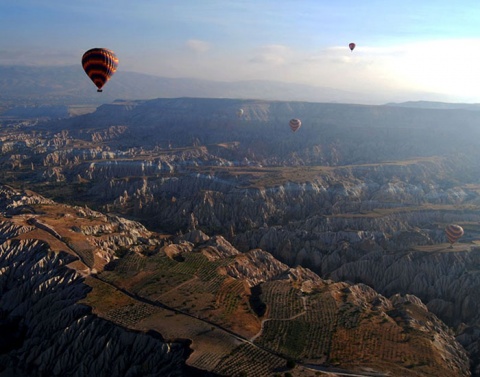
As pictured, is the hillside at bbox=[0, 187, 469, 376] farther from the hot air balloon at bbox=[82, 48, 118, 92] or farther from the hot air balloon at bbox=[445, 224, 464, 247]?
the hot air balloon at bbox=[82, 48, 118, 92]

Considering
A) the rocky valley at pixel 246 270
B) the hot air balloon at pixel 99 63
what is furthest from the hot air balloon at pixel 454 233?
the hot air balloon at pixel 99 63

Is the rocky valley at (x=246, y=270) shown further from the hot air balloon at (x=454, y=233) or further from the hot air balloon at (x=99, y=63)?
the hot air balloon at (x=99, y=63)

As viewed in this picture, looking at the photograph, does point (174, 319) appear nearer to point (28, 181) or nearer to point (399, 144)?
point (28, 181)

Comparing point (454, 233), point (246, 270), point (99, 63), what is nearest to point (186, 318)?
point (246, 270)

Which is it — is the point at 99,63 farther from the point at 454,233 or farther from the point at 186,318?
the point at 454,233

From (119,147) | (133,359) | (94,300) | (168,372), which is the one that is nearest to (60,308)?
(94,300)
